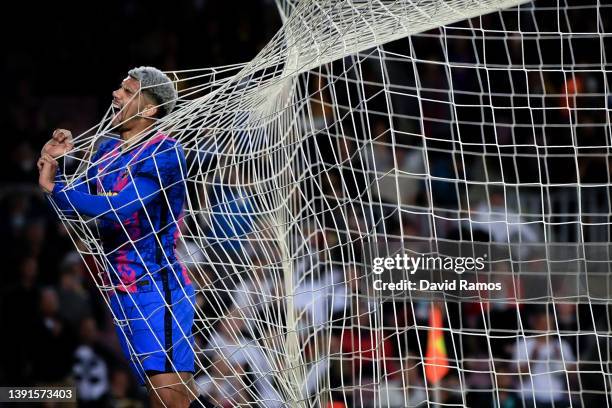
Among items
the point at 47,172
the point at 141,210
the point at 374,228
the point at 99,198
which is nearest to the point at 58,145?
the point at 47,172

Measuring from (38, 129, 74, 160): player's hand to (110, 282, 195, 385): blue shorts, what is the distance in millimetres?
504

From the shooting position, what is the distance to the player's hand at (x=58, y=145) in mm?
3551

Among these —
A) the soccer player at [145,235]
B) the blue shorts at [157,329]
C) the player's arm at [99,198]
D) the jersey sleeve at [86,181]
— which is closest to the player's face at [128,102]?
the soccer player at [145,235]

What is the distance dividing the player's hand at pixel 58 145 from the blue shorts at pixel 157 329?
504mm

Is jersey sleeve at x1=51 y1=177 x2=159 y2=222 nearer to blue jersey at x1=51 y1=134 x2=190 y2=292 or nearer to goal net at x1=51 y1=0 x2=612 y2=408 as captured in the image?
blue jersey at x1=51 y1=134 x2=190 y2=292

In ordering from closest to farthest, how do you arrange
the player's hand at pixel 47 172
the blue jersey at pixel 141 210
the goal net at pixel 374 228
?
the player's hand at pixel 47 172, the blue jersey at pixel 141 210, the goal net at pixel 374 228

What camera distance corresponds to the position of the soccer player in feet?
11.9

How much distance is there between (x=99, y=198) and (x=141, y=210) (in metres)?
0.17

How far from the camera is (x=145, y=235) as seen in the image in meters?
3.69

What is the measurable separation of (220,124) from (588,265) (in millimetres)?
1585

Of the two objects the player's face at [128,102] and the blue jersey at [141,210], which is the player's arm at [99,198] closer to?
the blue jersey at [141,210]

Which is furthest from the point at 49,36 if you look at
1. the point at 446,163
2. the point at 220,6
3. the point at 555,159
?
the point at 555,159

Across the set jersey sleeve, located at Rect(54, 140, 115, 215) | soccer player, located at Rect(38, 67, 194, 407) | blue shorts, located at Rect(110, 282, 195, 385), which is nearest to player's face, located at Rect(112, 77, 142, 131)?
soccer player, located at Rect(38, 67, 194, 407)

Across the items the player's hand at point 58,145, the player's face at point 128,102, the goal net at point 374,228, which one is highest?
the player's face at point 128,102
